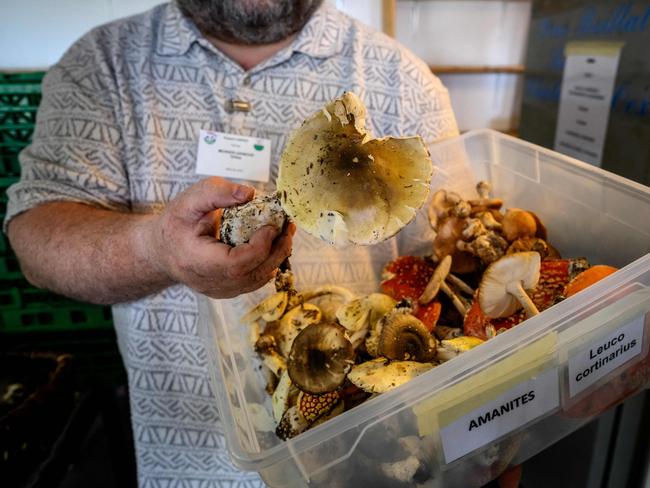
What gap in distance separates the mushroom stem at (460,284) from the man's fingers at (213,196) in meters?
0.37

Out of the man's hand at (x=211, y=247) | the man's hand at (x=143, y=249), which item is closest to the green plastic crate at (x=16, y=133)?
the man's hand at (x=143, y=249)

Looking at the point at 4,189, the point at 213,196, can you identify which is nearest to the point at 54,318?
the point at 4,189

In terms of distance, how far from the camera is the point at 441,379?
1.66ft

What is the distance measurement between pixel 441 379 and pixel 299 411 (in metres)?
0.19

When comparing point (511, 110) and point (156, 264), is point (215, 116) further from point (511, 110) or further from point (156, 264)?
point (511, 110)

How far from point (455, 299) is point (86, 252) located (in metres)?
0.62

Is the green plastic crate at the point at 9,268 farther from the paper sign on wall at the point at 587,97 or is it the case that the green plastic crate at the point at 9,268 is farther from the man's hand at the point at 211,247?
the paper sign on wall at the point at 587,97

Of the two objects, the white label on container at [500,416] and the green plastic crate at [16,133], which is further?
the green plastic crate at [16,133]

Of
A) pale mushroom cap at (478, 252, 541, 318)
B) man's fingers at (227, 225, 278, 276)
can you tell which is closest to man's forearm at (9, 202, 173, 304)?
man's fingers at (227, 225, 278, 276)

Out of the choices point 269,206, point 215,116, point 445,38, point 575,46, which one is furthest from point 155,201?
point 445,38

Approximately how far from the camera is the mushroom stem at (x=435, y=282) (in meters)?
0.71

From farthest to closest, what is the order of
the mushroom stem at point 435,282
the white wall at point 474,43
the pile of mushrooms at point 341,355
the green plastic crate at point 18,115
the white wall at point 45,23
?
the white wall at point 474,43 → the white wall at point 45,23 → the green plastic crate at point 18,115 → the mushroom stem at point 435,282 → the pile of mushrooms at point 341,355

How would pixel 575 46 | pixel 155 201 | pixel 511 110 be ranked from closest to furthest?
pixel 155 201 → pixel 575 46 → pixel 511 110

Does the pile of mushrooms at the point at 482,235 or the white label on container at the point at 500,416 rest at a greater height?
the pile of mushrooms at the point at 482,235
